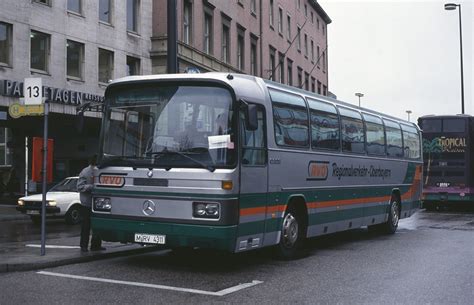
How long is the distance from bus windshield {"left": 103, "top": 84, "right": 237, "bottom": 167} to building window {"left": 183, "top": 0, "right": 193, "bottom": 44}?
22.8 meters

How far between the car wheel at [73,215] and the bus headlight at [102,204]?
30.3 feet

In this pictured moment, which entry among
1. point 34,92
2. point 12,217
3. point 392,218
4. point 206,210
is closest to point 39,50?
point 12,217

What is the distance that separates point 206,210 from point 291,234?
7.81ft

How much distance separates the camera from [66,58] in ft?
83.5

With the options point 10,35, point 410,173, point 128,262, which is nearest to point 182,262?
point 128,262

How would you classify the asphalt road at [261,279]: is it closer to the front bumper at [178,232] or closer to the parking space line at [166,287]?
the parking space line at [166,287]

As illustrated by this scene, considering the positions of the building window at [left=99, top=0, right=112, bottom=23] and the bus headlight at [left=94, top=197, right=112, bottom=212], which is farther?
the building window at [left=99, top=0, right=112, bottom=23]

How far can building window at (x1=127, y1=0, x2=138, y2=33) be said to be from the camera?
29219mm

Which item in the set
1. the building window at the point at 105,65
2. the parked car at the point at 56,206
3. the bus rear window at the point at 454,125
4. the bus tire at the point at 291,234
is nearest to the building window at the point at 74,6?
the building window at the point at 105,65

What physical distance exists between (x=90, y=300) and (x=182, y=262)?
9.98 feet

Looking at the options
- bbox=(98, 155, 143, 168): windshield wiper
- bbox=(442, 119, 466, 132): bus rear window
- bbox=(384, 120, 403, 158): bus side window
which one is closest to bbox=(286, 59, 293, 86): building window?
bbox=(442, 119, 466, 132): bus rear window

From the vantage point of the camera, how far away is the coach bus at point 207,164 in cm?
825

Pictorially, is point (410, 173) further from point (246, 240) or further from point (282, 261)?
point (246, 240)

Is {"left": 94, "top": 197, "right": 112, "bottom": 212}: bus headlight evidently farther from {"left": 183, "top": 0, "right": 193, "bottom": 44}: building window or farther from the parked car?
{"left": 183, "top": 0, "right": 193, "bottom": 44}: building window
